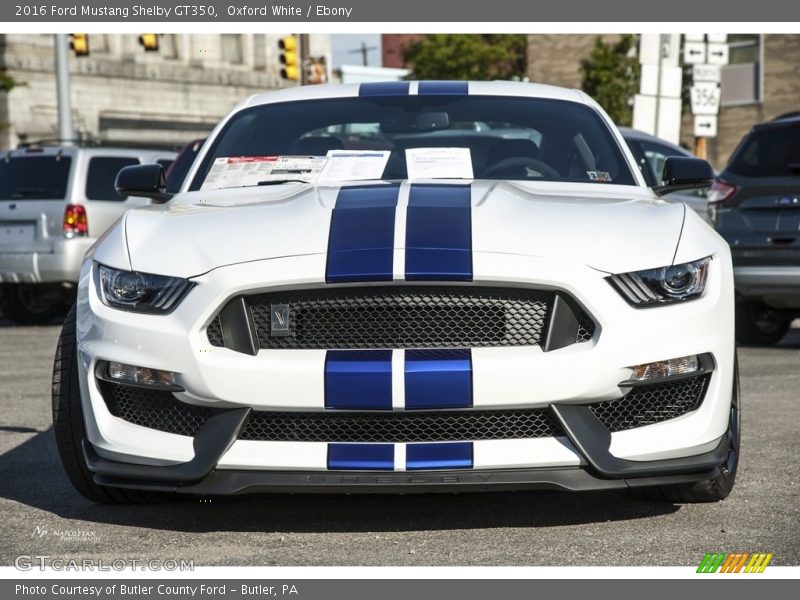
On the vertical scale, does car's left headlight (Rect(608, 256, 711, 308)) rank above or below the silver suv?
above

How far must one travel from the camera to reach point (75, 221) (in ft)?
50.9

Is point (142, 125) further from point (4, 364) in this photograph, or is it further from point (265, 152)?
point (265, 152)

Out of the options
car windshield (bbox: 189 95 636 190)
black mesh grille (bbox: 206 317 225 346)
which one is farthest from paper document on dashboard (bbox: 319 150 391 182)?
black mesh grille (bbox: 206 317 225 346)

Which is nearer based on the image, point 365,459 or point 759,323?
point 365,459

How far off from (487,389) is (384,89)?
7.85ft

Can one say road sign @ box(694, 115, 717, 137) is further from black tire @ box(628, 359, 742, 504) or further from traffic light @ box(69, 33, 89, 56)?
traffic light @ box(69, 33, 89, 56)

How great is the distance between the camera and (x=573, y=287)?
4.34m

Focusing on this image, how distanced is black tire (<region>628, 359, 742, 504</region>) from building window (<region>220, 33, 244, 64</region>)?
49943 millimetres

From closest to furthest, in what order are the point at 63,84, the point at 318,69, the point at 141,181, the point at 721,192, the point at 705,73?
1. the point at 141,181
2. the point at 721,192
3. the point at 705,73
4. the point at 318,69
5. the point at 63,84

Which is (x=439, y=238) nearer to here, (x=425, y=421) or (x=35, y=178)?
(x=425, y=421)

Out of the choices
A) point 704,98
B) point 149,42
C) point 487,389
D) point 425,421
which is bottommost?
point 149,42

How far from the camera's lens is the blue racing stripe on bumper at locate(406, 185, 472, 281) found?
433 cm

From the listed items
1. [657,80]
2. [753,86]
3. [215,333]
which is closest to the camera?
[215,333]

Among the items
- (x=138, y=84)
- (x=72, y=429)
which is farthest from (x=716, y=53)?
(x=138, y=84)
